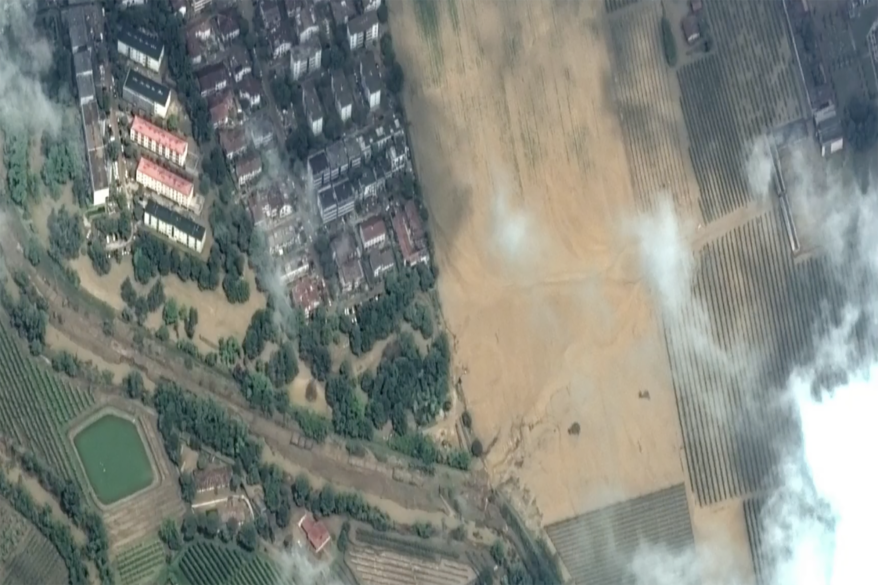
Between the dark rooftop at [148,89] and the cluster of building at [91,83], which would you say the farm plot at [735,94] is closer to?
the dark rooftop at [148,89]

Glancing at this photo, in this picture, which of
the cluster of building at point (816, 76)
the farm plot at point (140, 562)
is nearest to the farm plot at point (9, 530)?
the farm plot at point (140, 562)

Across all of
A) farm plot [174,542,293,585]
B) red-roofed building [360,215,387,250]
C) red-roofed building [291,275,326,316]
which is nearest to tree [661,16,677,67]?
red-roofed building [360,215,387,250]

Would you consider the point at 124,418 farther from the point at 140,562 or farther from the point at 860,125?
the point at 860,125

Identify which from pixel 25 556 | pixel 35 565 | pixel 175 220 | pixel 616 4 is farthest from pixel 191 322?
pixel 616 4

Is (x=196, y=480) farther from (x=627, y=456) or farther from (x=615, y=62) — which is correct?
(x=615, y=62)

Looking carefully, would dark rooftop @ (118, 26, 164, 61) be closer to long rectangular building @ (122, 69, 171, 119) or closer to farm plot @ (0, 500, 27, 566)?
long rectangular building @ (122, 69, 171, 119)
